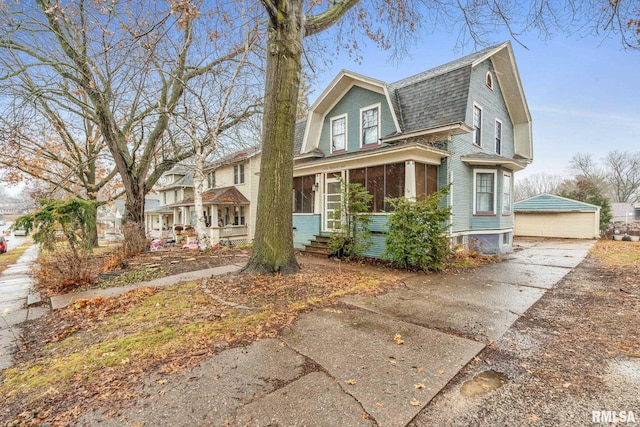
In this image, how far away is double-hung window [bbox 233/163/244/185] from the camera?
20788 millimetres

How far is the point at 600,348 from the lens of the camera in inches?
134

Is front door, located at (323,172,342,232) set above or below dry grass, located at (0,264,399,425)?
above

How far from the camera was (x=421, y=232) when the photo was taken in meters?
7.58

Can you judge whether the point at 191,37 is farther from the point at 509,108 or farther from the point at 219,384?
the point at 509,108

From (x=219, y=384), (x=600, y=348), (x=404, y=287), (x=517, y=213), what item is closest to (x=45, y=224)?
(x=219, y=384)

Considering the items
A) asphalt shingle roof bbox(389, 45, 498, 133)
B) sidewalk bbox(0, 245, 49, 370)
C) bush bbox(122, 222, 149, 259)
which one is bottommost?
sidewalk bbox(0, 245, 49, 370)

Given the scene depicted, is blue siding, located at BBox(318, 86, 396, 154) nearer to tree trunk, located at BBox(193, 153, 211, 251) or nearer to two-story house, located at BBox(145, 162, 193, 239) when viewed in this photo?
tree trunk, located at BBox(193, 153, 211, 251)

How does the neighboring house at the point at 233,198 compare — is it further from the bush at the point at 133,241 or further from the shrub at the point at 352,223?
the shrub at the point at 352,223

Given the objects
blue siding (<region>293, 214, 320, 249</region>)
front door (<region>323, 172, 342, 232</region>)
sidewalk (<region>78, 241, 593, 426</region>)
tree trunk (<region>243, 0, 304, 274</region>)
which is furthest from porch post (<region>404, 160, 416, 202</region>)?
sidewalk (<region>78, 241, 593, 426</region>)

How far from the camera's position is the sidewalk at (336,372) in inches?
88.1

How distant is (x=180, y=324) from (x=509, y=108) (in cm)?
1597

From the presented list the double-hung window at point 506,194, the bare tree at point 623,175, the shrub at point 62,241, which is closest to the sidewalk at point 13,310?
the shrub at point 62,241

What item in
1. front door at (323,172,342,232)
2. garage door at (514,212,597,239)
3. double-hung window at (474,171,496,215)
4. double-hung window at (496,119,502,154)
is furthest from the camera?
garage door at (514,212,597,239)

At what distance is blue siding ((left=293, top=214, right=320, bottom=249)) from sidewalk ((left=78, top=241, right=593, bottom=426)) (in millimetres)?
7060
